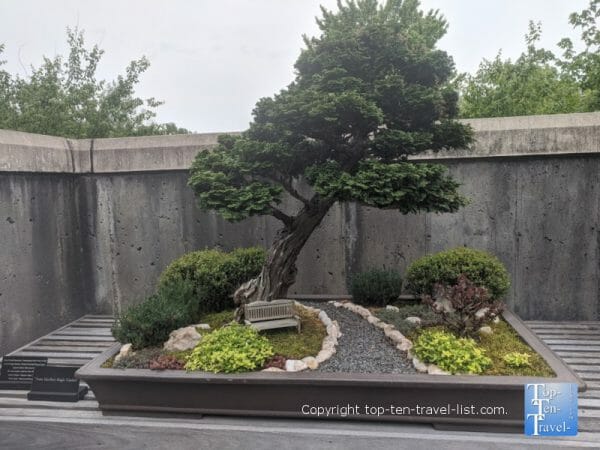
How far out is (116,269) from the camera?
23.1ft

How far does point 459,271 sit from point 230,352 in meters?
2.99

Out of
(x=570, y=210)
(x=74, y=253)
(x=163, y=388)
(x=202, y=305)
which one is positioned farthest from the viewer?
(x=74, y=253)

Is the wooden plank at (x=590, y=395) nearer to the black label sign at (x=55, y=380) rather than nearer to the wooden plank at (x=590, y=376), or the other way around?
the wooden plank at (x=590, y=376)

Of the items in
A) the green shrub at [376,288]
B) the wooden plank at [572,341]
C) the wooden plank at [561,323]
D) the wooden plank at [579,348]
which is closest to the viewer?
the wooden plank at [579,348]

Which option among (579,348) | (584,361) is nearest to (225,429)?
(584,361)

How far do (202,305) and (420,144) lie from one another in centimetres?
327

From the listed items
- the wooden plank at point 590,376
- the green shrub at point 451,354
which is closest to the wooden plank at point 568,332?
the wooden plank at point 590,376

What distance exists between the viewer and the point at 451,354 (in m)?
3.71

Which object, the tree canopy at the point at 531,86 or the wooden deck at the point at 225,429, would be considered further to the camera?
the tree canopy at the point at 531,86

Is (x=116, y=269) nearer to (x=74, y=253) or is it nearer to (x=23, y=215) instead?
(x=74, y=253)

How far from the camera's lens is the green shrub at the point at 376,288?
5.64m

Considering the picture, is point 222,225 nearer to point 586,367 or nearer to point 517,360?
point 517,360

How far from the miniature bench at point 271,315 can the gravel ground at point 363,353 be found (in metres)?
0.58

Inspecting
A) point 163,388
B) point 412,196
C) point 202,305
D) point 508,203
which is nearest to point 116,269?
point 202,305
